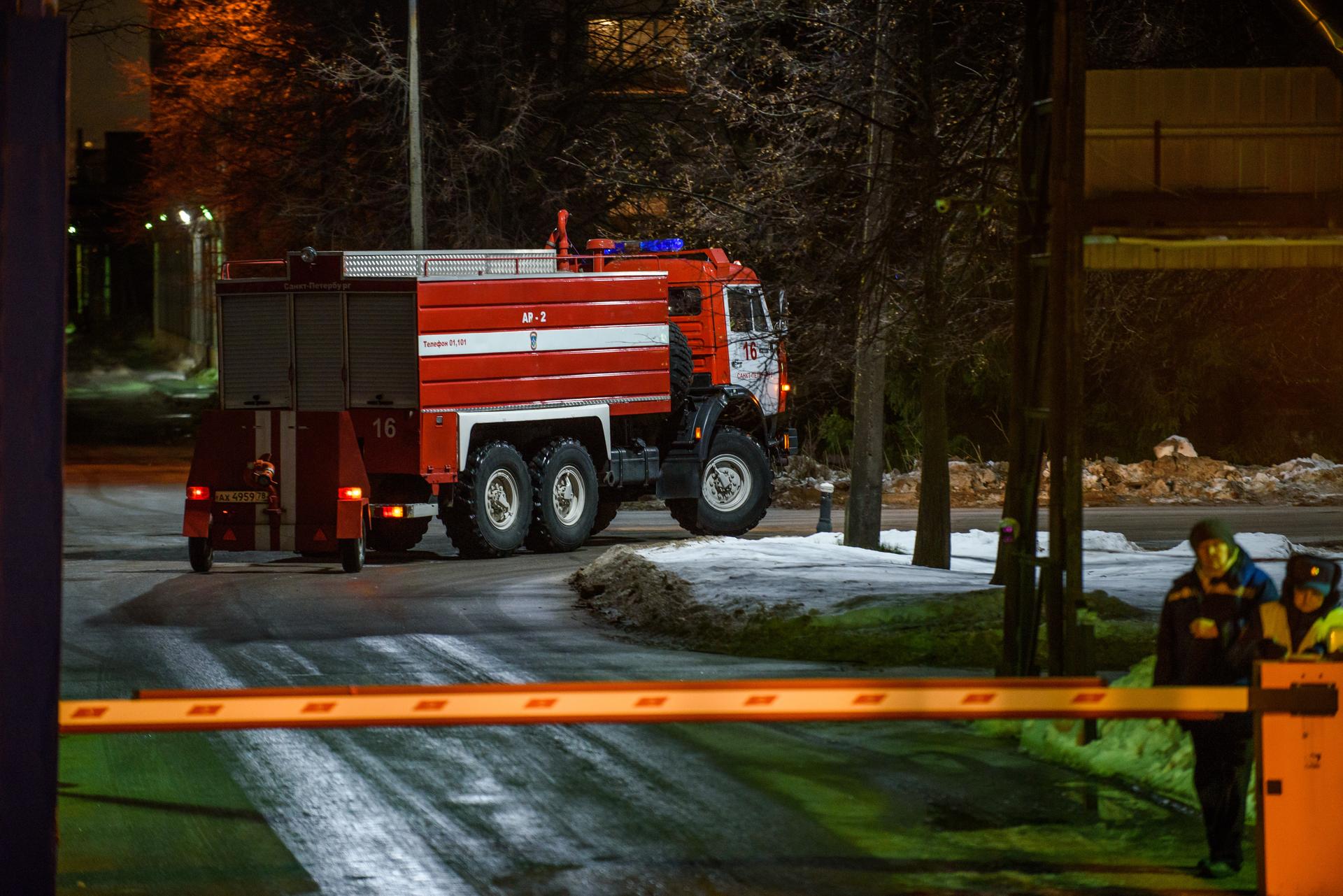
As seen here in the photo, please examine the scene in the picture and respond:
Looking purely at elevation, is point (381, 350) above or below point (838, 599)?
above

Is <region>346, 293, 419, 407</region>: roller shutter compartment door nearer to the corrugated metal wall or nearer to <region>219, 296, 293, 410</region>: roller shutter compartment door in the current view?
<region>219, 296, 293, 410</region>: roller shutter compartment door

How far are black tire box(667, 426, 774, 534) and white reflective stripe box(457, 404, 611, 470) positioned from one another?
1.67 metres

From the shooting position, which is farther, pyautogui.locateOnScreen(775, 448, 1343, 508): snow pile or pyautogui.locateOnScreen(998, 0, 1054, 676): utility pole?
pyautogui.locateOnScreen(775, 448, 1343, 508): snow pile

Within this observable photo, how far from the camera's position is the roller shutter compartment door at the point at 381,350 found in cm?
1825

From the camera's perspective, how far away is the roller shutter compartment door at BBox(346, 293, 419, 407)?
59.9ft

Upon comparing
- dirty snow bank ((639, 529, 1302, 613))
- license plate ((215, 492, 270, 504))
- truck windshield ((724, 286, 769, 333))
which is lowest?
dirty snow bank ((639, 529, 1302, 613))

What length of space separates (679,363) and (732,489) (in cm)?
182

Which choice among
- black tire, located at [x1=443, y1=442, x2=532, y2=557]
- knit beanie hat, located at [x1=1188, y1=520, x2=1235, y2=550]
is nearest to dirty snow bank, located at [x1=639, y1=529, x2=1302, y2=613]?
black tire, located at [x1=443, y1=442, x2=532, y2=557]

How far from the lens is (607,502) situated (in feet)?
70.6

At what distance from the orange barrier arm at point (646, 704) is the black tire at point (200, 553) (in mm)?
11101

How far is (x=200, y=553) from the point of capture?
685 inches

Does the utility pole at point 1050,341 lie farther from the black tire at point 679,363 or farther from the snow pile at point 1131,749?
the black tire at point 679,363

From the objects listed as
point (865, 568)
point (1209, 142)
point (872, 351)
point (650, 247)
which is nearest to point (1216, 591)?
point (1209, 142)

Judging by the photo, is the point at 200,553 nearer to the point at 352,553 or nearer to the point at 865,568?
the point at 352,553
